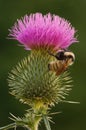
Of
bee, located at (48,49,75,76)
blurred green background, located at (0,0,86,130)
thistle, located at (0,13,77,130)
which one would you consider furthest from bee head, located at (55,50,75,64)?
blurred green background, located at (0,0,86,130)

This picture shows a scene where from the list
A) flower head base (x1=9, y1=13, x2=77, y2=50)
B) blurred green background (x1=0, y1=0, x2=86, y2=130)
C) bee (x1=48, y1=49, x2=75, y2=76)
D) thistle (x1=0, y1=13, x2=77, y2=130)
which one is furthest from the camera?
blurred green background (x1=0, y1=0, x2=86, y2=130)

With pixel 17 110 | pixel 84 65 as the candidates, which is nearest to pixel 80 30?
pixel 84 65

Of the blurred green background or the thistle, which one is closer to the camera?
the thistle

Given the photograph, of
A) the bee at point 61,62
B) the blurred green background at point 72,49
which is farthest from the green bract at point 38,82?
the blurred green background at point 72,49

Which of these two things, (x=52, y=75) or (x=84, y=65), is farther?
(x=84, y=65)

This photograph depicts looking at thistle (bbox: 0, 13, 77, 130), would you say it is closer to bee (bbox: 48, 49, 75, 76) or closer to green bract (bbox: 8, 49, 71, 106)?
green bract (bbox: 8, 49, 71, 106)

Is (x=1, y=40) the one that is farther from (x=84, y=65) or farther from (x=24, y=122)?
(x=24, y=122)

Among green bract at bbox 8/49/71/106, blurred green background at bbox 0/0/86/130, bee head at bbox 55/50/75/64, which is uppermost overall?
blurred green background at bbox 0/0/86/130

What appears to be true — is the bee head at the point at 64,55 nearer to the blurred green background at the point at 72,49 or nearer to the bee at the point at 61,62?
the bee at the point at 61,62
